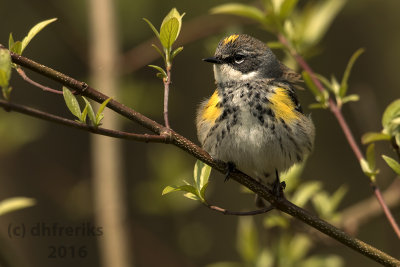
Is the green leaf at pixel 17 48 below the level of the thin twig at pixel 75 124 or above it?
above

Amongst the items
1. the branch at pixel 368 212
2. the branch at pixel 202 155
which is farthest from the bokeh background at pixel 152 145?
the branch at pixel 202 155

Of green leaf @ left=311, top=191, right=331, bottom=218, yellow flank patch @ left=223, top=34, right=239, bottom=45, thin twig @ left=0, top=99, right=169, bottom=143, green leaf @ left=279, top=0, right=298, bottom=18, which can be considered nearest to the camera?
thin twig @ left=0, top=99, right=169, bottom=143

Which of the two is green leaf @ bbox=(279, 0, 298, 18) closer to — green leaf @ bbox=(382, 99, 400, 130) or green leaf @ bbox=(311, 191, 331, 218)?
green leaf @ bbox=(382, 99, 400, 130)

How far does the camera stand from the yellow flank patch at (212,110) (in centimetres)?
434

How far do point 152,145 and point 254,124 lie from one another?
327 cm

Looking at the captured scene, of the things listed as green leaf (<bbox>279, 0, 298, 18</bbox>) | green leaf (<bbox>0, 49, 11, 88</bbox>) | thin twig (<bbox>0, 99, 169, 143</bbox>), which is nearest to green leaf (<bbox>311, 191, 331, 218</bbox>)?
green leaf (<bbox>279, 0, 298, 18</bbox>)

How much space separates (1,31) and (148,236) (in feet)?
12.4

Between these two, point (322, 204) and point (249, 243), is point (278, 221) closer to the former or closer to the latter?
point (249, 243)

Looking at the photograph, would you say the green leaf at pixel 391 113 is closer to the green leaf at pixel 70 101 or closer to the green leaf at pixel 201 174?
the green leaf at pixel 201 174

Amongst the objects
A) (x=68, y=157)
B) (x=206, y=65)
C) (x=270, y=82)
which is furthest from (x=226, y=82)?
(x=68, y=157)

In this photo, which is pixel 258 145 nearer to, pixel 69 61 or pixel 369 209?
pixel 369 209

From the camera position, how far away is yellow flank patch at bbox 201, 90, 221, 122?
434cm

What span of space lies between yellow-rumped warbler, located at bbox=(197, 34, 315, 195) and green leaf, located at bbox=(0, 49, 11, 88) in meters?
2.04

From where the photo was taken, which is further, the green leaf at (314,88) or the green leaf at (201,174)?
the green leaf at (314,88)
